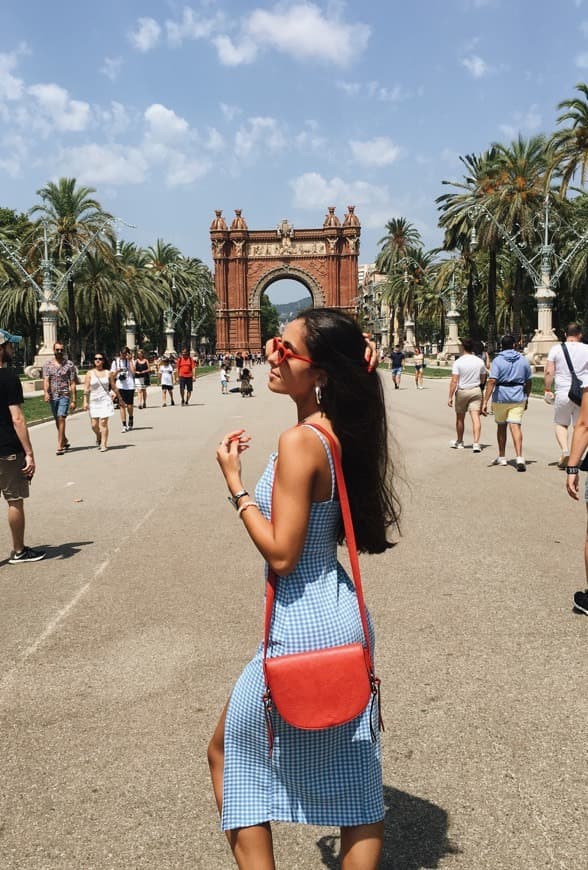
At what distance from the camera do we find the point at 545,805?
9.68 ft

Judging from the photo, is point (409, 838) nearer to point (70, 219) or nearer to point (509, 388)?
point (509, 388)

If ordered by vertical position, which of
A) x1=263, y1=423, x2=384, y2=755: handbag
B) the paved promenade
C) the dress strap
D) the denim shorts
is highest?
the dress strap

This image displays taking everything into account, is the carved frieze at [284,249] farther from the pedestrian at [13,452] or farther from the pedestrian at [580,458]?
the pedestrian at [580,458]

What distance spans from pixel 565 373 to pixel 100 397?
8.10 metres

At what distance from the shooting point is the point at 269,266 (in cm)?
10025

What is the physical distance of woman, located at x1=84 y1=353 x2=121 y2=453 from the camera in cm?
1440

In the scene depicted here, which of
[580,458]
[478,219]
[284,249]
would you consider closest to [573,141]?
[478,219]

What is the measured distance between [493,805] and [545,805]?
0.62 ft

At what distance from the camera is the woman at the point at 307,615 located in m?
2.10

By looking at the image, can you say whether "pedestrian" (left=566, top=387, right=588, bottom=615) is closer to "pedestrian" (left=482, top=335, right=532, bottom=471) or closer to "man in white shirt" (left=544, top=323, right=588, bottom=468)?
"man in white shirt" (left=544, top=323, right=588, bottom=468)

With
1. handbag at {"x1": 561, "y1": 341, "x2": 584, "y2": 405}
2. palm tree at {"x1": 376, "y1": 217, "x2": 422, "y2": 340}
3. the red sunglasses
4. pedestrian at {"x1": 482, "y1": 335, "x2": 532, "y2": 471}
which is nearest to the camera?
the red sunglasses

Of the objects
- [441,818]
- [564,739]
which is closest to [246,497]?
[441,818]

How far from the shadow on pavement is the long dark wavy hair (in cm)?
118

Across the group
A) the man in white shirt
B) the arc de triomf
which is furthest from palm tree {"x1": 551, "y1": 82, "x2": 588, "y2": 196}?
the arc de triomf
